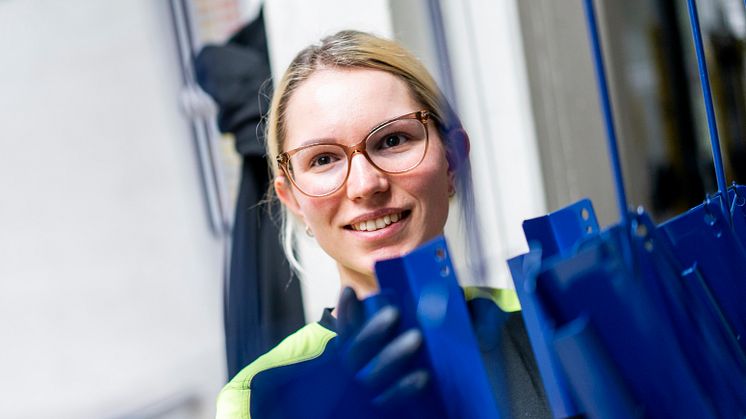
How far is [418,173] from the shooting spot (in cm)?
73

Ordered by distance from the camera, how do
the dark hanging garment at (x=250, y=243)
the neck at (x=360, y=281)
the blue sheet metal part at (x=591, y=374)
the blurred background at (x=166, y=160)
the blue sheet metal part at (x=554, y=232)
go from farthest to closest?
1. the blurred background at (x=166, y=160)
2. the dark hanging garment at (x=250, y=243)
3. the neck at (x=360, y=281)
4. the blue sheet metal part at (x=554, y=232)
5. the blue sheet metal part at (x=591, y=374)

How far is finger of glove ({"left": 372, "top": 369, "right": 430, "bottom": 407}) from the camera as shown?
437mm

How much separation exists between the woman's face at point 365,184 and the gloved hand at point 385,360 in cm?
27

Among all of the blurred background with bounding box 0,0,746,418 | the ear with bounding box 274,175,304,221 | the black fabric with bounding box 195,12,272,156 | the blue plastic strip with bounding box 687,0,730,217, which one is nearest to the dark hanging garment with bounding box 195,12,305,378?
the black fabric with bounding box 195,12,272,156

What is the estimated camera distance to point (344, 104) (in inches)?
29.0

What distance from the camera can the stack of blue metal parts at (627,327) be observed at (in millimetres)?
414

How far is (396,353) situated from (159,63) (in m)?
1.56

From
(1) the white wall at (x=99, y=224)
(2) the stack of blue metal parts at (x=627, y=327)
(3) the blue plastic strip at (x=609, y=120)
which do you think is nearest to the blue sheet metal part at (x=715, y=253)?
(2) the stack of blue metal parts at (x=627, y=327)

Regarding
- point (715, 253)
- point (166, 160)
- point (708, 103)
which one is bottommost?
point (715, 253)

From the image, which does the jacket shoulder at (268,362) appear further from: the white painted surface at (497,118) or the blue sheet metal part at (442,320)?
the white painted surface at (497,118)

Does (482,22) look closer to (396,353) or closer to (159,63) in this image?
(159,63)

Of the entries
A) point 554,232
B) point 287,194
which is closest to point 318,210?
point 287,194

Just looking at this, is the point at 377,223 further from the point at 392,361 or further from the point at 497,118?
the point at 497,118

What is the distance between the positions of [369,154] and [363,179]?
28 millimetres
